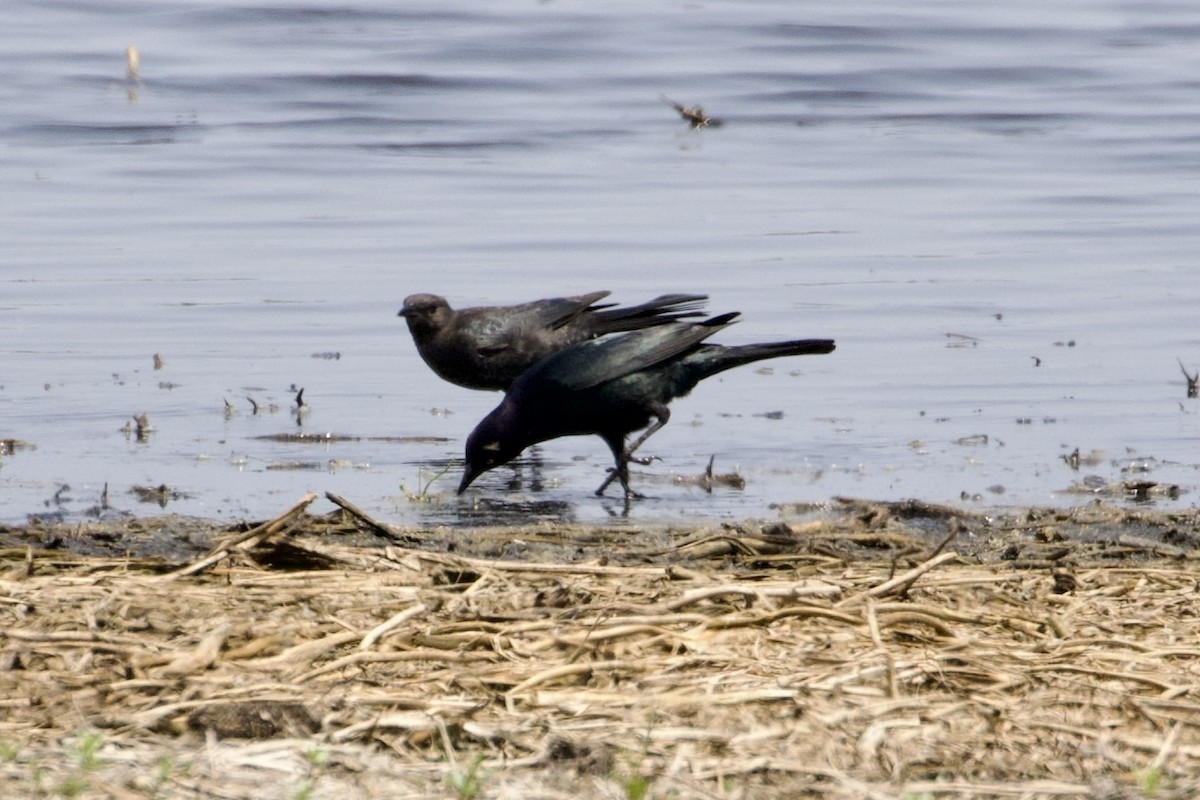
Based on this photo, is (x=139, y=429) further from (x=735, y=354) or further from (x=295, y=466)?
(x=735, y=354)

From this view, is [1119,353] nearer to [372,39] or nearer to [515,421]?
[515,421]

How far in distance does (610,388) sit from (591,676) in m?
4.47

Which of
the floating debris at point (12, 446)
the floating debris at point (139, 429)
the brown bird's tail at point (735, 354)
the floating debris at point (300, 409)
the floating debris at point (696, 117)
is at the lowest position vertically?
the floating debris at point (12, 446)

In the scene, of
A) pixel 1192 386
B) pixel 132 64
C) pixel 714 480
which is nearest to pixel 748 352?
pixel 714 480

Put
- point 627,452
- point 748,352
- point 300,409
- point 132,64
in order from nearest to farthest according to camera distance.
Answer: point 627,452 < point 748,352 < point 300,409 < point 132,64

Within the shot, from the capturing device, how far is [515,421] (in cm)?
829

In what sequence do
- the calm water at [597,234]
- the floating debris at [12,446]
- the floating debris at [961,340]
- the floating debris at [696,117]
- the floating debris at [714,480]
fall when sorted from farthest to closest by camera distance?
the floating debris at [696,117]
the floating debris at [961,340]
the calm water at [597,234]
the floating debris at [12,446]
the floating debris at [714,480]

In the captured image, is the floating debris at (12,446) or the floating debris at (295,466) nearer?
the floating debris at (295,466)

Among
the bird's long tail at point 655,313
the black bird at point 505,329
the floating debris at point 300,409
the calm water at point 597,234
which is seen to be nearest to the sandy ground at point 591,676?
the calm water at point 597,234

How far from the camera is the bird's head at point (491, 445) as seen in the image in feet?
26.5

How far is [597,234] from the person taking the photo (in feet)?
47.5

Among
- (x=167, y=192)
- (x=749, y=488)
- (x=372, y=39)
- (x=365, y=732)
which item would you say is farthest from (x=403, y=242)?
(x=372, y=39)

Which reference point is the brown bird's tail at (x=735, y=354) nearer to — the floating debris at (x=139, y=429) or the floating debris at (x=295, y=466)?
the floating debris at (x=295, y=466)

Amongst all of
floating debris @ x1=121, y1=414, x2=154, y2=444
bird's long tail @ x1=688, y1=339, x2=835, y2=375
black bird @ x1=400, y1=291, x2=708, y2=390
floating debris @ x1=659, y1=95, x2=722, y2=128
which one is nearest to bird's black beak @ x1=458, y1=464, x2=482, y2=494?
bird's long tail @ x1=688, y1=339, x2=835, y2=375
